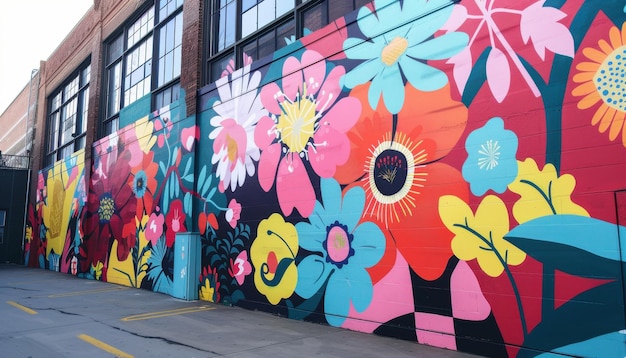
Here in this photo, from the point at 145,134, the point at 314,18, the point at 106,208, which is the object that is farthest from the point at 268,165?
the point at 106,208

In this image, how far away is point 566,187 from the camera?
187 inches

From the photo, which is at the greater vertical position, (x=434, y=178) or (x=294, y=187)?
(x=294, y=187)

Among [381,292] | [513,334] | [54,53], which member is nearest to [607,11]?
[513,334]

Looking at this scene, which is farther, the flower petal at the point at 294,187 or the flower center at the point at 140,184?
the flower center at the point at 140,184

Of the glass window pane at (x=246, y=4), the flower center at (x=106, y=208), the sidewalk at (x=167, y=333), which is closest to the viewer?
the sidewalk at (x=167, y=333)

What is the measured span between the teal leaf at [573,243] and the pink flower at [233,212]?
5.96 meters

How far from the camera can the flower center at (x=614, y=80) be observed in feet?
14.7

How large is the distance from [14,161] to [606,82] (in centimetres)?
3012

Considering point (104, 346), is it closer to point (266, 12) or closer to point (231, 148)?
point (231, 148)

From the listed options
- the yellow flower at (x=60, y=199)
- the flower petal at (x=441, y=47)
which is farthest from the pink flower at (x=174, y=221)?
the yellow flower at (x=60, y=199)

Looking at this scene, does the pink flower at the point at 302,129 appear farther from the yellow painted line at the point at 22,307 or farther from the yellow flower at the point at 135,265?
the yellow flower at the point at 135,265

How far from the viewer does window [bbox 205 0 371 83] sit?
8516mm

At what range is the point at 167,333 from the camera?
22.1 ft

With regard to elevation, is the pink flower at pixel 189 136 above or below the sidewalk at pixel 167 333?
above
